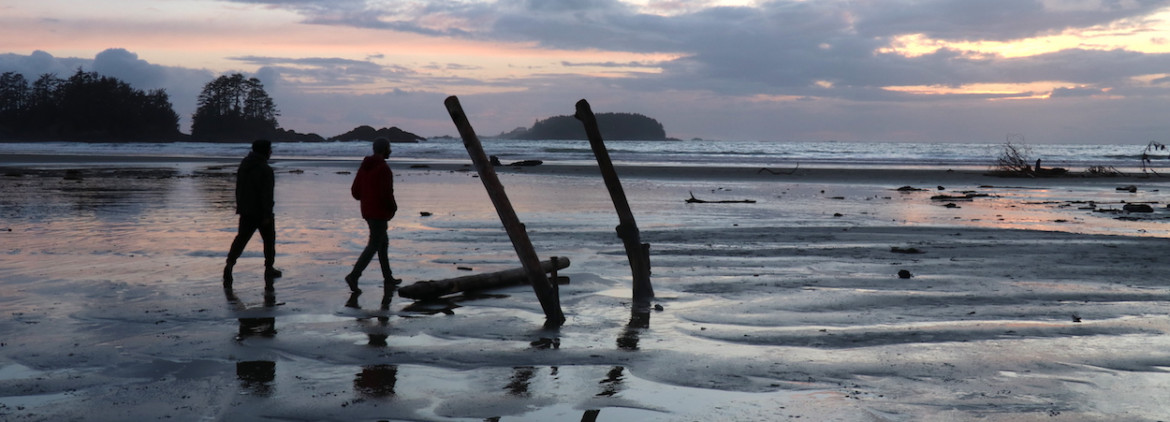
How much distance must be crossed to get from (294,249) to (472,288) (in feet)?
14.6

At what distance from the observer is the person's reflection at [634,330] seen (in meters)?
6.43

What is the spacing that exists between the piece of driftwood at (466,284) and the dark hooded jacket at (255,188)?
2.30 meters

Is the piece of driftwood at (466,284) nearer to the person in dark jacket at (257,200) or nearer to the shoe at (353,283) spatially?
the shoe at (353,283)

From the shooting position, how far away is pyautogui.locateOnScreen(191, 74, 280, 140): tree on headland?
132000mm

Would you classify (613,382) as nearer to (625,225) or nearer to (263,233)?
(625,225)

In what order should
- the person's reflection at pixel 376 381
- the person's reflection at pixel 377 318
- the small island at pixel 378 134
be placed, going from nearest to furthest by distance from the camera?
the person's reflection at pixel 376 381 < the person's reflection at pixel 377 318 < the small island at pixel 378 134

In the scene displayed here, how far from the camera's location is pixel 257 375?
5496 mm

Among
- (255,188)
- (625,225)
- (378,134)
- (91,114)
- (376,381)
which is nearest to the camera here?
(376,381)

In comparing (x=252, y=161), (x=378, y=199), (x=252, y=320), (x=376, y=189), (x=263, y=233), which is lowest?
(x=252, y=320)

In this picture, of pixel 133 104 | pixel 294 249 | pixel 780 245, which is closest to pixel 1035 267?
pixel 780 245

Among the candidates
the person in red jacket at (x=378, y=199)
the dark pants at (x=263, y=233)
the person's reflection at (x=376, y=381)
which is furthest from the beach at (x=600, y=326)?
the person in red jacket at (x=378, y=199)

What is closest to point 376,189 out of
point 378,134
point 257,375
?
point 257,375

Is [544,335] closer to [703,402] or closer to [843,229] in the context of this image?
[703,402]

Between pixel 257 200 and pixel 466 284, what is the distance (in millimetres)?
2665
